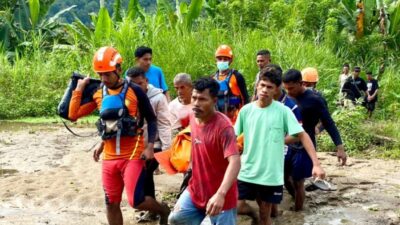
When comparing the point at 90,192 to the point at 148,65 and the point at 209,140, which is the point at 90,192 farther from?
the point at 209,140

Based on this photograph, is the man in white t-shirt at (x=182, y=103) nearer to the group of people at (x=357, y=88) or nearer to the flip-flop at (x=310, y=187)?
the flip-flop at (x=310, y=187)

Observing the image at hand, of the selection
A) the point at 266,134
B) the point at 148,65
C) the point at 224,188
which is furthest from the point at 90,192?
the point at 224,188

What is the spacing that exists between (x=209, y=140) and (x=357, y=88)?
11.5 meters

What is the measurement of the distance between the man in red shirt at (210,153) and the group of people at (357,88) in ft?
34.7

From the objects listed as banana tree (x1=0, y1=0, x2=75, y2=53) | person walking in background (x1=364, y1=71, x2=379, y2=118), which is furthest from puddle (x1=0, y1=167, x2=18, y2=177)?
banana tree (x1=0, y1=0, x2=75, y2=53)

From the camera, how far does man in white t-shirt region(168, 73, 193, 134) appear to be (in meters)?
6.04

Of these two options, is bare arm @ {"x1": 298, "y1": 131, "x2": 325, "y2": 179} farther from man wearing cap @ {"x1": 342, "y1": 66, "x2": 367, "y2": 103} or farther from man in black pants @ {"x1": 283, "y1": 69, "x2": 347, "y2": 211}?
man wearing cap @ {"x1": 342, "y1": 66, "x2": 367, "y2": 103}

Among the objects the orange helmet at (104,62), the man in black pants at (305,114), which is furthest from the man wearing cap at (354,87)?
the orange helmet at (104,62)

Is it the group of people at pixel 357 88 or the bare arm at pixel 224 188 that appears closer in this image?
the bare arm at pixel 224 188

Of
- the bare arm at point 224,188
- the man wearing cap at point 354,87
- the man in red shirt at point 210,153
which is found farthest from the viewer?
the man wearing cap at point 354,87

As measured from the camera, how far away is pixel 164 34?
16000mm

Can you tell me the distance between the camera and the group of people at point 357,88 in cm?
1450

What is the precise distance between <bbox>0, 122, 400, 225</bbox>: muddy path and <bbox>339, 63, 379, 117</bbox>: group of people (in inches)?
186

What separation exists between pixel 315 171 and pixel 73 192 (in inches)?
149
